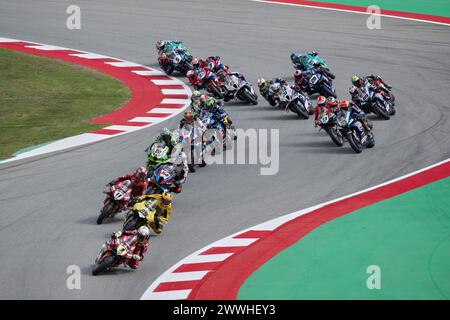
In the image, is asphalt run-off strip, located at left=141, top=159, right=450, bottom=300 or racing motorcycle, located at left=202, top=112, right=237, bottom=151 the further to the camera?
racing motorcycle, located at left=202, top=112, right=237, bottom=151

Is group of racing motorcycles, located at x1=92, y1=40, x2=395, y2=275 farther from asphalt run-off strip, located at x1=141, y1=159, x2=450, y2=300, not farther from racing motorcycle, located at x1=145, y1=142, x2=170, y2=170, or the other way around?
asphalt run-off strip, located at x1=141, y1=159, x2=450, y2=300

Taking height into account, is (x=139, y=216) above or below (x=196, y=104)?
below

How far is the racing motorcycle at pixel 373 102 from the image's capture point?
28469 millimetres

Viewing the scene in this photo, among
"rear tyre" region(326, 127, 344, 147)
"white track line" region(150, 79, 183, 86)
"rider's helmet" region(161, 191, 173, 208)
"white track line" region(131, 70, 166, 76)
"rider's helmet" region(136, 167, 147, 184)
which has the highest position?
"rider's helmet" region(136, 167, 147, 184)

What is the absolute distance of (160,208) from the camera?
19.4 metres

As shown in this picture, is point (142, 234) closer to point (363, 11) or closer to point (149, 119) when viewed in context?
point (149, 119)

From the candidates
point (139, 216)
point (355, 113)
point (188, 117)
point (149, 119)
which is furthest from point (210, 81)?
point (139, 216)

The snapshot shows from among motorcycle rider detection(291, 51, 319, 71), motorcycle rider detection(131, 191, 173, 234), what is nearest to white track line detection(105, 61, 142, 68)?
motorcycle rider detection(291, 51, 319, 71)

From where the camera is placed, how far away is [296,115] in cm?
2933

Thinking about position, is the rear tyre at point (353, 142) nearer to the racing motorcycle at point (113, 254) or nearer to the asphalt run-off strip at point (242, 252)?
the asphalt run-off strip at point (242, 252)

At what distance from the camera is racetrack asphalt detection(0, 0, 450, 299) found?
18562 mm

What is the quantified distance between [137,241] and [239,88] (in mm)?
13172

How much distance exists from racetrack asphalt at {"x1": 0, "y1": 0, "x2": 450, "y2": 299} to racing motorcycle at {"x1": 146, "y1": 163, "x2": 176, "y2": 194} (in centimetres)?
73
